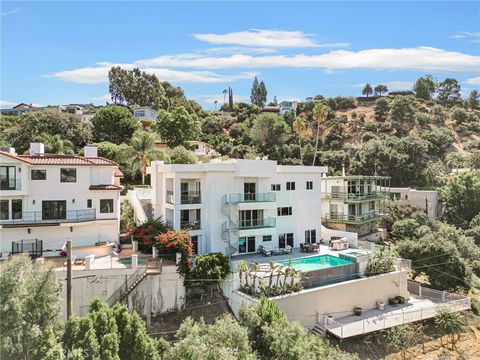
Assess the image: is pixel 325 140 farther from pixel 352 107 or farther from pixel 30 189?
pixel 30 189

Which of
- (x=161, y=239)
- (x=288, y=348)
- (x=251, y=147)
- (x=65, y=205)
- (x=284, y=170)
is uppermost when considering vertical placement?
(x=251, y=147)

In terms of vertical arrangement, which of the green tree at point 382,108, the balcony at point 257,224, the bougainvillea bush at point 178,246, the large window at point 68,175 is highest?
the green tree at point 382,108

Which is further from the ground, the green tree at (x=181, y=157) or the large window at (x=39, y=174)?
the green tree at (x=181, y=157)

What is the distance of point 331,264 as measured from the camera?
29.1m

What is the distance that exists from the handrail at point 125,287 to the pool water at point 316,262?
10.0 metres

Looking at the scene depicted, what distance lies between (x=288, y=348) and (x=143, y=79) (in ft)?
269

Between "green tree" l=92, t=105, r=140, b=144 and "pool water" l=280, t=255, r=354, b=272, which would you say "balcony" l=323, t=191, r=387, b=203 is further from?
"green tree" l=92, t=105, r=140, b=144

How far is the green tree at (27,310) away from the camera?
49.6 ft

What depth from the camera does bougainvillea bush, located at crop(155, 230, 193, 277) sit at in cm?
2430

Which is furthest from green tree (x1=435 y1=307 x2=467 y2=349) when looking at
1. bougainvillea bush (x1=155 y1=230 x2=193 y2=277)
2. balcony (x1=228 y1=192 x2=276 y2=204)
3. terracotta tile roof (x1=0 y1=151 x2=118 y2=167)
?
terracotta tile roof (x1=0 y1=151 x2=118 y2=167)

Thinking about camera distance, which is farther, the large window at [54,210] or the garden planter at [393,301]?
the garden planter at [393,301]

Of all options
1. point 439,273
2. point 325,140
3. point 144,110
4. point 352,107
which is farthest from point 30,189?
point 352,107

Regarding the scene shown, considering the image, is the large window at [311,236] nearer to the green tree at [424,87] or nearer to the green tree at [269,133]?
the green tree at [269,133]

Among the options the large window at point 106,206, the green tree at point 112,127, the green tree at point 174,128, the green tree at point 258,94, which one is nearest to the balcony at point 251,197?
the large window at point 106,206
